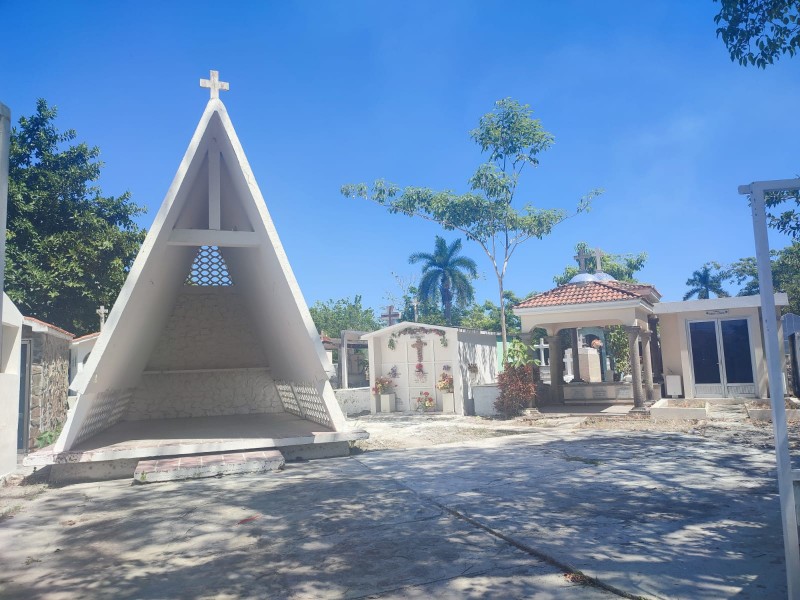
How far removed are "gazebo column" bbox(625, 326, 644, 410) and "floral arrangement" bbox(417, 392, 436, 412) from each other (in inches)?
243

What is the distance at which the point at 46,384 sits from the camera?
10719 mm

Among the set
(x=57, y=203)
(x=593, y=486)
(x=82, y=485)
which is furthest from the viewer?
(x=57, y=203)

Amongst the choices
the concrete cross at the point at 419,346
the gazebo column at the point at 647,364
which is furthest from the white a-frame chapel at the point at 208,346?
the gazebo column at the point at 647,364

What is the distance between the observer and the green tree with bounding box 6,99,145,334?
65.9ft

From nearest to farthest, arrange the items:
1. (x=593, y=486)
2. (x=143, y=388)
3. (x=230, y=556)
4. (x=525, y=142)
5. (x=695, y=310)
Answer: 1. (x=230, y=556)
2. (x=593, y=486)
3. (x=143, y=388)
4. (x=695, y=310)
5. (x=525, y=142)

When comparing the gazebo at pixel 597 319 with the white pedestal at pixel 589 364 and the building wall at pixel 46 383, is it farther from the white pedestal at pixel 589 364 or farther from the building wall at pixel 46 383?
the building wall at pixel 46 383

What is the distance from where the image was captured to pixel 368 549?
4562mm

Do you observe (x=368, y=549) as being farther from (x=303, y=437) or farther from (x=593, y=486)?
(x=303, y=437)

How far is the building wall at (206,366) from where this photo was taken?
1373cm

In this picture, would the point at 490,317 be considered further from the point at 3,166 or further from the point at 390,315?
the point at 3,166

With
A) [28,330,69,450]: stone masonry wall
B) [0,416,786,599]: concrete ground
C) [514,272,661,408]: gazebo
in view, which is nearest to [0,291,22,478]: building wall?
[28,330,69,450]: stone masonry wall

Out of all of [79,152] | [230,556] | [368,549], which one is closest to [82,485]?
[230,556]

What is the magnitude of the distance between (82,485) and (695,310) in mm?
15524

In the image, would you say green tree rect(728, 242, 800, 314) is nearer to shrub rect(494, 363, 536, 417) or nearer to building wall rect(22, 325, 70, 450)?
shrub rect(494, 363, 536, 417)
